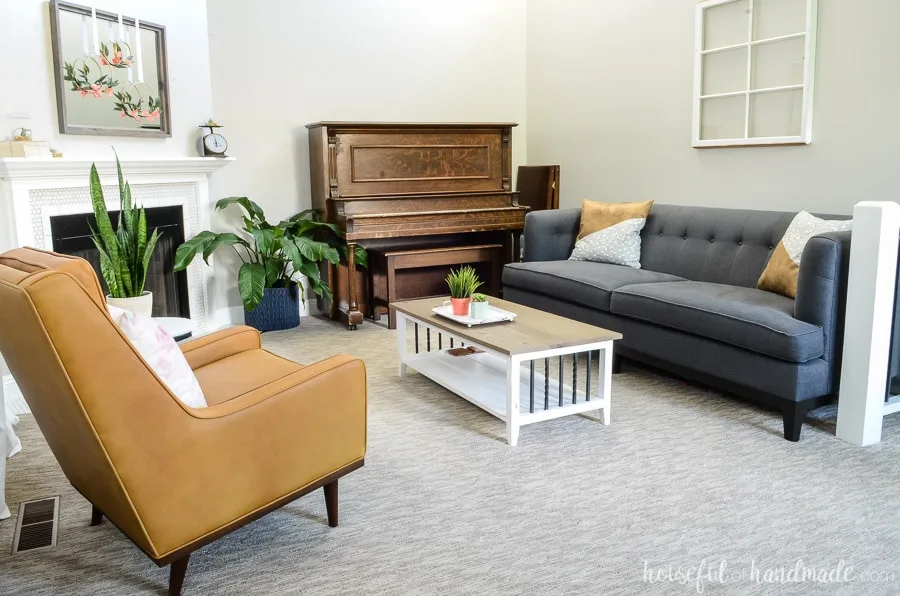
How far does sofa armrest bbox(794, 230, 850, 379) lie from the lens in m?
2.75

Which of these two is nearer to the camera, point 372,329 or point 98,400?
point 98,400

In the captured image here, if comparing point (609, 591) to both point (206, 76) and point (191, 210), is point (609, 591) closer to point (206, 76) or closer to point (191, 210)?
point (191, 210)

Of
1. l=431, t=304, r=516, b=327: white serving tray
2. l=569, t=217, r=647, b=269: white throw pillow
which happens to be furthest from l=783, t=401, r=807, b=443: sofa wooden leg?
l=569, t=217, r=647, b=269: white throw pillow

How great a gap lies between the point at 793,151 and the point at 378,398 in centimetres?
263

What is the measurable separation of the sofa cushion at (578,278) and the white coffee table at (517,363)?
0.45 meters

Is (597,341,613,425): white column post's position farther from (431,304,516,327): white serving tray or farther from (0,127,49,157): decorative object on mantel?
(0,127,49,157): decorative object on mantel

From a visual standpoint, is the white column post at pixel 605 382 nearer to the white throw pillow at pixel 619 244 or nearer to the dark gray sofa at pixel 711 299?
the dark gray sofa at pixel 711 299

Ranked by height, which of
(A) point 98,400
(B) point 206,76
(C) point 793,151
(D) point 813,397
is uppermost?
(B) point 206,76

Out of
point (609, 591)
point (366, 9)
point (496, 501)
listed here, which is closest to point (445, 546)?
point (496, 501)

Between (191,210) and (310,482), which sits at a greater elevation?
(191,210)

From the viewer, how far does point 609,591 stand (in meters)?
1.86

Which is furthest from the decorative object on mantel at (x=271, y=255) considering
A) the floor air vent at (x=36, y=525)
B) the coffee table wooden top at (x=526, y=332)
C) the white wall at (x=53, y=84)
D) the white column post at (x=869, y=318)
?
the white column post at (x=869, y=318)

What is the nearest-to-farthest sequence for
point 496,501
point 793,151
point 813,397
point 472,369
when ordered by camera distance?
1. point 496,501
2. point 813,397
3. point 472,369
4. point 793,151

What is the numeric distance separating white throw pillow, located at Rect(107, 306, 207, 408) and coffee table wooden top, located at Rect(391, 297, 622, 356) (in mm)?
1232
